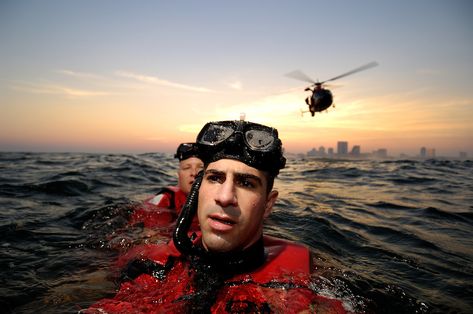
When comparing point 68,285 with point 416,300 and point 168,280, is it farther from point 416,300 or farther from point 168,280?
point 416,300

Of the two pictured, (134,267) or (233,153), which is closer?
(233,153)

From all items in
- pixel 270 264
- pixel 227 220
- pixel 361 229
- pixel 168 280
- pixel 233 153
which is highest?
pixel 233 153

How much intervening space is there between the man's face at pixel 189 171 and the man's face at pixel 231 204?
4.15 metres

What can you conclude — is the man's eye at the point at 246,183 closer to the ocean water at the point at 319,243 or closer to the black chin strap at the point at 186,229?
the black chin strap at the point at 186,229

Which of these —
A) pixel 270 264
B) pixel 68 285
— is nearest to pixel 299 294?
pixel 270 264

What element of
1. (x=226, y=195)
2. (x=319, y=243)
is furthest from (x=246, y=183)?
(x=319, y=243)

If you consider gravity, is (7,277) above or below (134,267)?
below

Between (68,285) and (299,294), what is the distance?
3.18 metres

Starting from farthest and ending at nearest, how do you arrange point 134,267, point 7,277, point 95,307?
point 7,277 → point 134,267 → point 95,307

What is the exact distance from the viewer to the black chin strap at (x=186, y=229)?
3203 millimetres

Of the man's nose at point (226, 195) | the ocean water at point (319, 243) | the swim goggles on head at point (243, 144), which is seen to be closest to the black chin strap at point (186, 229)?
the swim goggles on head at point (243, 144)

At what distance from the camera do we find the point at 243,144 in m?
3.15

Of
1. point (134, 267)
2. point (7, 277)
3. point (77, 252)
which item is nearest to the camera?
point (134, 267)

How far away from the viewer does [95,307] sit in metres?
2.74
